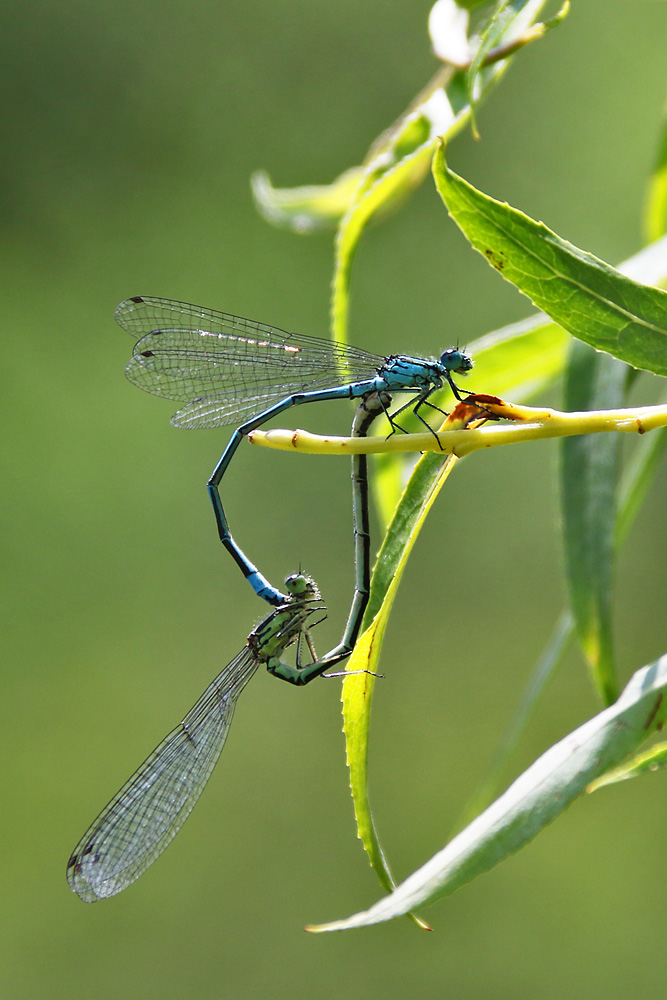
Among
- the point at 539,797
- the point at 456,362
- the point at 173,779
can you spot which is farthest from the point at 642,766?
the point at 173,779

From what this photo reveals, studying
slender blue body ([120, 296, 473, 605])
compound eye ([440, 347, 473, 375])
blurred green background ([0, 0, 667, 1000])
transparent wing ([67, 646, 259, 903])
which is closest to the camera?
compound eye ([440, 347, 473, 375])

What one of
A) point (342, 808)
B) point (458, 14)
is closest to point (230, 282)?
point (342, 808)

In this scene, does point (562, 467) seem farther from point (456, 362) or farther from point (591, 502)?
point (456, 362)

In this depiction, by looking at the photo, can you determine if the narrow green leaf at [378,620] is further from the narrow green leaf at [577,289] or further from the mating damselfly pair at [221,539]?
the mating damselfly pair at [221,539]

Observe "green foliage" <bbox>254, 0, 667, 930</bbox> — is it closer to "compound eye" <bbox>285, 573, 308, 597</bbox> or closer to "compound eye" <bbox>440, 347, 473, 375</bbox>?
"compound eye" <bbox>440, 347, 473, 375</bbox>

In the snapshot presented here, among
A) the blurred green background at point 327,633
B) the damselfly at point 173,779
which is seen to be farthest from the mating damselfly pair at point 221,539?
the blurred green background at point 327,633

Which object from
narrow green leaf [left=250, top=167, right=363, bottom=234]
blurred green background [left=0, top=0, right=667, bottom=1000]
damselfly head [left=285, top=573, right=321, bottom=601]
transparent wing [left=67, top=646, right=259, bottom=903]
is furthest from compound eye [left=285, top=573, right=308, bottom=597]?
blurred green background [left=0, top=0, right=667, bottom=1000]

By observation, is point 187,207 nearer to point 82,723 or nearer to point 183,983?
point 82,723
